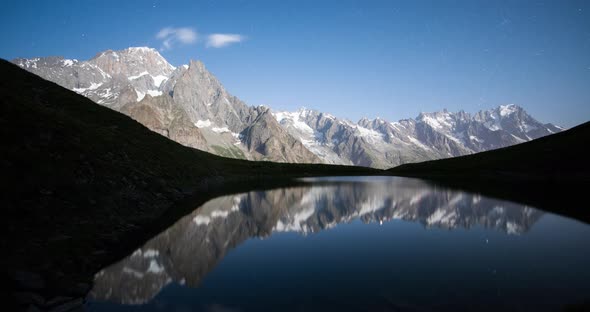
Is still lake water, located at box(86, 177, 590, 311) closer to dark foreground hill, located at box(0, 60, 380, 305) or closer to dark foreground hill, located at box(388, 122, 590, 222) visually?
dark foreground hill, located at box(0, 60, 380, 305)

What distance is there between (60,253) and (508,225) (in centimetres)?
4025

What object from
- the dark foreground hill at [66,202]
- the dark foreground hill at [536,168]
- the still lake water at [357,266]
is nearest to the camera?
the still lake water at [357,266]

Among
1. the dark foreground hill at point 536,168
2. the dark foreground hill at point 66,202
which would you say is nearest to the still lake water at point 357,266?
the dark foreground hill at point 66,202

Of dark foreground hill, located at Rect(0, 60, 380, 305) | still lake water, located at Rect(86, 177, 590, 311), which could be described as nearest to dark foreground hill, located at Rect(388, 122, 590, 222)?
still lake water, located at Rect(86, 177, 590, 311)

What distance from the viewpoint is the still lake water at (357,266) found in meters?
15.6

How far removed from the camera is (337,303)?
49.9 ft

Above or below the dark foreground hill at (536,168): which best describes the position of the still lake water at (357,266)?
below

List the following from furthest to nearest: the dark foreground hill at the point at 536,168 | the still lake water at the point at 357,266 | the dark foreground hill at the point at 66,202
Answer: the dark foreground hill at the point at 536,168 → the dark foreground hill at the point at 66,202 → the still lake water at the point at 357,266

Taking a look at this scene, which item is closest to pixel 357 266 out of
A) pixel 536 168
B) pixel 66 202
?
pixel 66 202

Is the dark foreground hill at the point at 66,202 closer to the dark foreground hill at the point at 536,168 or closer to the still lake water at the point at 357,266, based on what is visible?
the still lake water at the point at 357,266

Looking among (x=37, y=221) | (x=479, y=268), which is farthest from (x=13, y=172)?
(x=479, y=268)

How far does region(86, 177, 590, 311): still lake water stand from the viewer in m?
15.6

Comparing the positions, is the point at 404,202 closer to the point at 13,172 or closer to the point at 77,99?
the point at 13,172

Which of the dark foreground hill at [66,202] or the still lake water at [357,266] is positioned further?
the dark foreground hill at [66,202]
